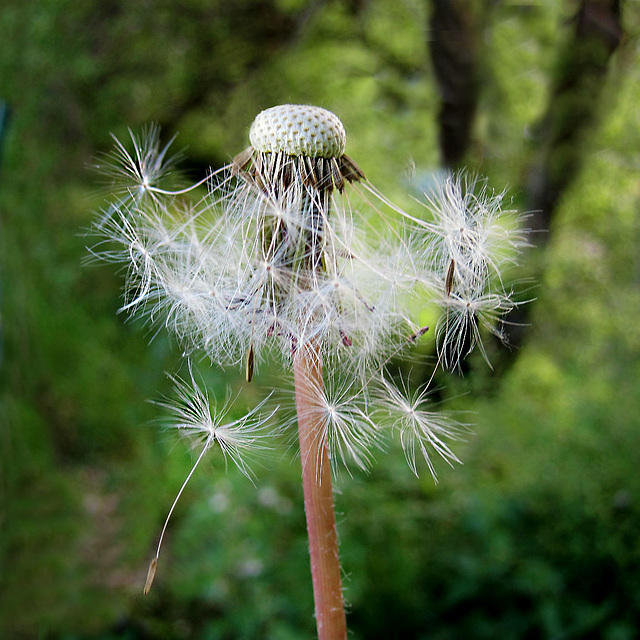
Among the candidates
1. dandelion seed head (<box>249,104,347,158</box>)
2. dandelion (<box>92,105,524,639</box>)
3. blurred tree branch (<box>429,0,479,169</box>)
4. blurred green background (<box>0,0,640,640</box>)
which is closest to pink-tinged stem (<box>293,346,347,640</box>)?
dandelion (<box>92,105,524,639</box>)

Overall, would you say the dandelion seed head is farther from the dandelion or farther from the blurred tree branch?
the blurred tree branch

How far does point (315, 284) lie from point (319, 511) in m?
0.13

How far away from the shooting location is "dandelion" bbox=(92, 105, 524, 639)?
358mm

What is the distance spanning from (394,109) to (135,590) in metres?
1.44

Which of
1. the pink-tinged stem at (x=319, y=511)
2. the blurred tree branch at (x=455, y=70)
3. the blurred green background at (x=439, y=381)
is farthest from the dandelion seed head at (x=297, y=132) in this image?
the blurred tree branch at (x=455, y=70)

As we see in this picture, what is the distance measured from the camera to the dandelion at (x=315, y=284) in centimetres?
36

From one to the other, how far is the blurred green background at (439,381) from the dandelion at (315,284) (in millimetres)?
738

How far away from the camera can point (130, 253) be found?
469 millimetres

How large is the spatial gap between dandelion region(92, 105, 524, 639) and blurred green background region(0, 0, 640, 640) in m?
0.74

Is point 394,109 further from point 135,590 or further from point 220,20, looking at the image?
point 135,590

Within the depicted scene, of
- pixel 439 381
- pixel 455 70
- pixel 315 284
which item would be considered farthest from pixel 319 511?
pixel 455 70

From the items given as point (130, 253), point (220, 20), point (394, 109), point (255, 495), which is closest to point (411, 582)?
point (255, 495)

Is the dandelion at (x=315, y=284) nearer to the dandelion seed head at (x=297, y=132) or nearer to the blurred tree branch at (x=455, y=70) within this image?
the dandelion seed head at (x=297, y=132)

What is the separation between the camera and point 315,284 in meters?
0.39
